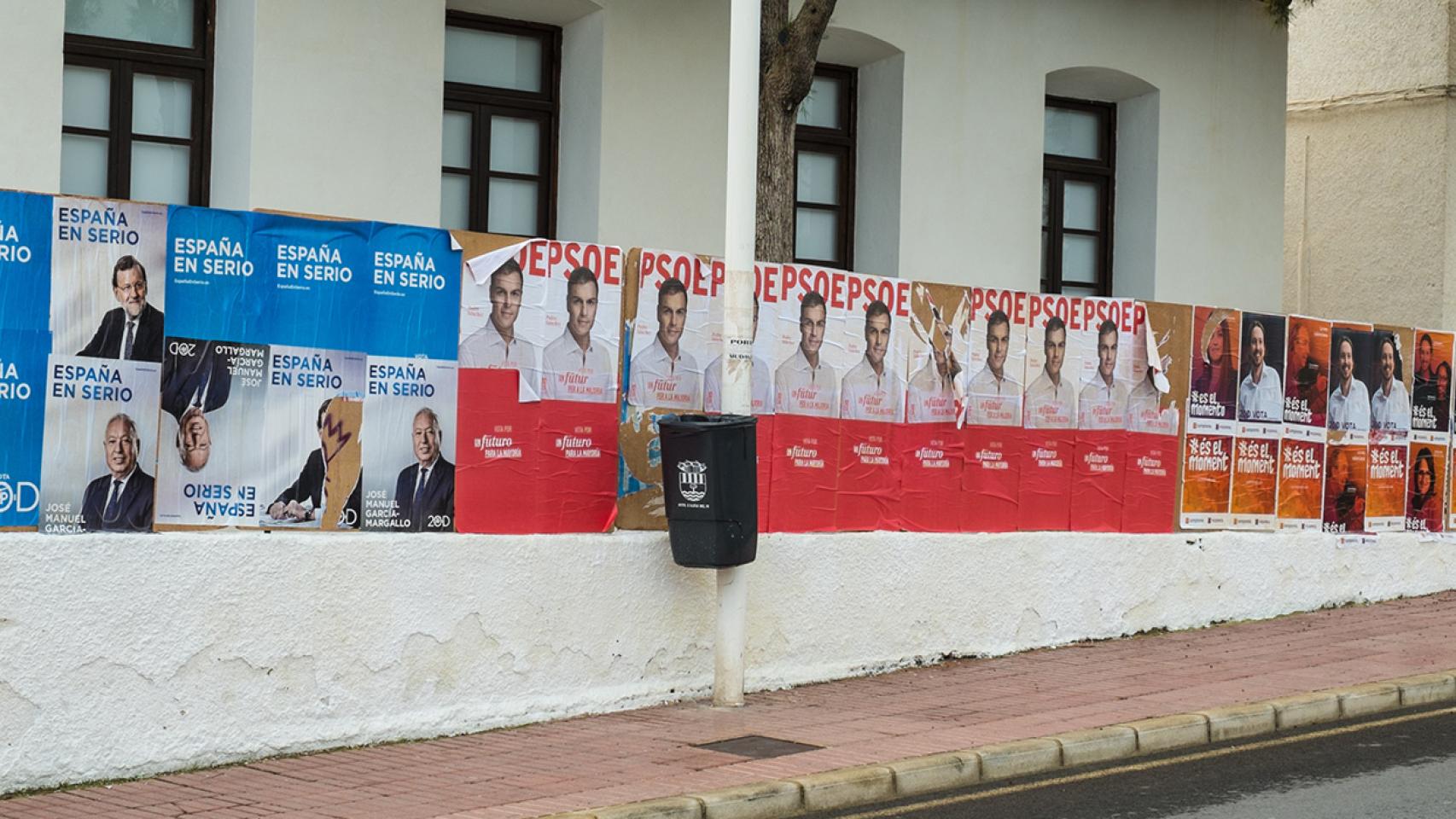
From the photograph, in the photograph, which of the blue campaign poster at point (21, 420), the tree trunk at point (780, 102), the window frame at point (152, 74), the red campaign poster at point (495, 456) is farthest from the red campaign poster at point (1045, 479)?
the blue campaign poster at point (21, 420)

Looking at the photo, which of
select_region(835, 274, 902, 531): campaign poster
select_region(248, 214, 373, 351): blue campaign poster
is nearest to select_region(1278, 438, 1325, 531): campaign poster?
select_region(835, 274, 902, 531): campaign poster

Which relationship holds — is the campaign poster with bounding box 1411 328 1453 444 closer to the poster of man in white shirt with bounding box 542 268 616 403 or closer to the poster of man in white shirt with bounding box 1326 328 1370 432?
the poster of man in white shirt with bounding box 1326 328 1370 432

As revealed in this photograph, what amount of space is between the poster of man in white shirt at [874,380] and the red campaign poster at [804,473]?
0.68 feet

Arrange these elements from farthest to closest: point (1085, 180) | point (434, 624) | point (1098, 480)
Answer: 1. point (1085, 180)
2. point (1098, 480)
3. point (434, 624)

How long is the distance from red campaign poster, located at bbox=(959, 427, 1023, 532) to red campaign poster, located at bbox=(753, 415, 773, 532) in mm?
1649

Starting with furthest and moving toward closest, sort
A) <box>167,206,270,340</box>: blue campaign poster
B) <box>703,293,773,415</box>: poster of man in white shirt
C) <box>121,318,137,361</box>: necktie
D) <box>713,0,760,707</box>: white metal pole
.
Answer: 1. <box>703,293,773,415</box>: poster of man in white shirt
2. <box>713,0,760,707</box>: white metal pole
3. <box>167,206,270,340</box>: blue campaign poster
4. <box>121,318,137,361</box>: necktie

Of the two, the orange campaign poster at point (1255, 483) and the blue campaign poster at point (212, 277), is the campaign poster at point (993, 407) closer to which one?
the orange campaign poster at point (1255, 483)

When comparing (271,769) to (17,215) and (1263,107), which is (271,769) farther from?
(1263,107)

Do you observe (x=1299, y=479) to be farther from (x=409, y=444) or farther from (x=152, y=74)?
(x=152, y=74)

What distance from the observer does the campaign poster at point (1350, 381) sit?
14.0m

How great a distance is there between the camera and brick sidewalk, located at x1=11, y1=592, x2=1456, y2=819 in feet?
25.2

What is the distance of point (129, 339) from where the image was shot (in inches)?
321

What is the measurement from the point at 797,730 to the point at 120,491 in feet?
12.1

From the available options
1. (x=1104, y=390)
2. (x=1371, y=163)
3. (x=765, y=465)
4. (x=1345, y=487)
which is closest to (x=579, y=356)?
(x=765, y=465)
